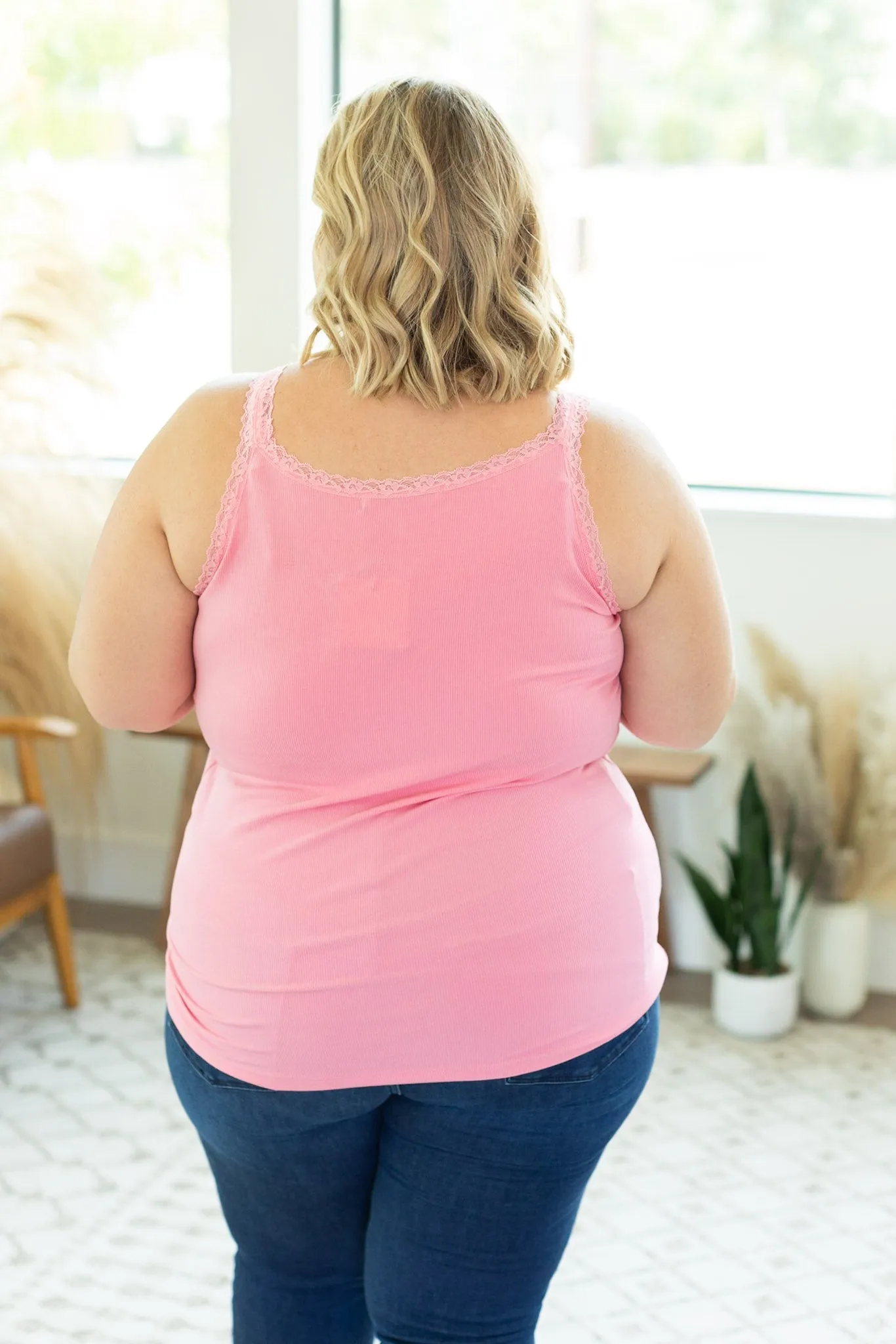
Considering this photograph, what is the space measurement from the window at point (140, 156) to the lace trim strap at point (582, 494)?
2.65 meters

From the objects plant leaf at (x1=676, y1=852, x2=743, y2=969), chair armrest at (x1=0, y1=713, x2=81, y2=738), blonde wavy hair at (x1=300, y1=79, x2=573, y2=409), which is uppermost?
blonde wavy hair at (x1=300, y1=79, x2=573, y2=409)

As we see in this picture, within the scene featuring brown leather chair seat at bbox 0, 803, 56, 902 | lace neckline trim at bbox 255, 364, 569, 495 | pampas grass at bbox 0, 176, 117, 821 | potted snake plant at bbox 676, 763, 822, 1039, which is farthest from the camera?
pampas grass at bbox 0, 176, 117, 821

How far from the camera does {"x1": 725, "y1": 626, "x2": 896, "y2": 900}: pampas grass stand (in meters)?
3.11

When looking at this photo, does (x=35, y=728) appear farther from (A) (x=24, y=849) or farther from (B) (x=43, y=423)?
(B) (x=43, y=423)

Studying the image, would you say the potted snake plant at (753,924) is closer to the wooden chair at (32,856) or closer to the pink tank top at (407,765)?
the wooden chair at (32,856)

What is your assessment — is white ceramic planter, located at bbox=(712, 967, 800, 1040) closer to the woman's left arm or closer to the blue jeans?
the blue jeans

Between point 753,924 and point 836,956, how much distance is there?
239mm

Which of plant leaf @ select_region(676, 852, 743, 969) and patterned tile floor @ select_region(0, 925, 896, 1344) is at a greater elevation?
plant leaf @ select_region(676, 852, 743, 969)

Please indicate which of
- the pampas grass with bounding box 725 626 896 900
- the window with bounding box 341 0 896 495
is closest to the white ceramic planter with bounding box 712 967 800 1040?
the pampas grass with bounding box 725 626 896 900

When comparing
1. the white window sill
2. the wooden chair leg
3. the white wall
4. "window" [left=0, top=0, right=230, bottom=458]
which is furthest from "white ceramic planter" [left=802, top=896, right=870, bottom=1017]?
"window" [left=0, top=0, right=230, bottom=458]

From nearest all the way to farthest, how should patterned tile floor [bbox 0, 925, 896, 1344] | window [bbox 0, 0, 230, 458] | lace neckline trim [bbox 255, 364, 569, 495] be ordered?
1. lace neckline trim [bbox 255, 364, 569, 495]
2. patterned tile floor [bbox 0, 925, 896, 1344]
3. window [bbox 0, 0, 230, 458]

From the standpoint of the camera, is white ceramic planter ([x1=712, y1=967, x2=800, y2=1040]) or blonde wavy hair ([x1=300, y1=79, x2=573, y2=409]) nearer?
blonde wavy hair ([x1=300, y1=79, x2=573, y2=409])

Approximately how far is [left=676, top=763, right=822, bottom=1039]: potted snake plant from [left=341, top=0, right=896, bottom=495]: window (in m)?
0.87

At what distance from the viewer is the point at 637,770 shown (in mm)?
3119
